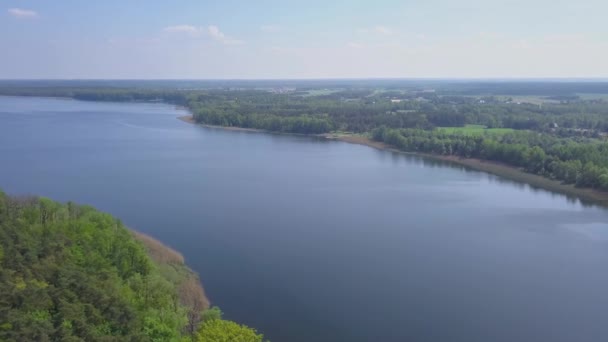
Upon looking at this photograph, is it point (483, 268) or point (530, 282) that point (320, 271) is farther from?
point (530, 282)

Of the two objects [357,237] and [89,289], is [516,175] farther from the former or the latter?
[89,289]

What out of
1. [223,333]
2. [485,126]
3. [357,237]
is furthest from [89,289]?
[485,126]

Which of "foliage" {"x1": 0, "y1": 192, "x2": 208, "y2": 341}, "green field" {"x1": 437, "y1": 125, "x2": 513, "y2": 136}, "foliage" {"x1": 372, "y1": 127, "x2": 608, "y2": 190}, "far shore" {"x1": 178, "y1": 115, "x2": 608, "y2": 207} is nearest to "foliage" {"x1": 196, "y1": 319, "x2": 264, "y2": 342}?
"foliage" {"x1": 0, "y1": 192, "x2": 208, "y2": 341}

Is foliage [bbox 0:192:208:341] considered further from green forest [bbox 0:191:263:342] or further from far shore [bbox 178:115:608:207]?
far shore [bbox 178:115:608:207]

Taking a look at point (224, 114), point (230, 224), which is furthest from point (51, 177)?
point (224, 114)

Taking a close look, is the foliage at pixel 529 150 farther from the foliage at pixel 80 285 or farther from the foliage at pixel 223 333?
the foliage at pixel 223 333

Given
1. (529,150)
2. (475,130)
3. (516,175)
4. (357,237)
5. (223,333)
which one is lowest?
(357,237)
